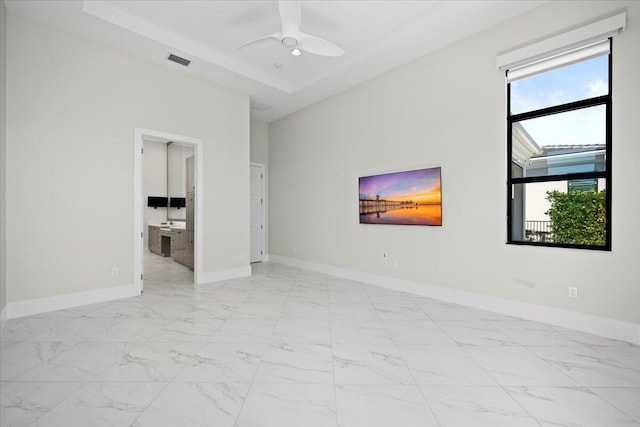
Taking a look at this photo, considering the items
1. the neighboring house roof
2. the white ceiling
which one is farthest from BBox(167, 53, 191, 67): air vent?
the neighboring house roof

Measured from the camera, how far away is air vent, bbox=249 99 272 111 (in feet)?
19.5

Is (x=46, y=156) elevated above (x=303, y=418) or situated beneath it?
elevated above

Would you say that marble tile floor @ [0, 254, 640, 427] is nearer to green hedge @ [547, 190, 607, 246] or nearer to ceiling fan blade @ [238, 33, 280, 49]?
green hedge @ [547, 190, 607, 246]

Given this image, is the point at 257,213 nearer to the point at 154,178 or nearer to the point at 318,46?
the point at 318,46

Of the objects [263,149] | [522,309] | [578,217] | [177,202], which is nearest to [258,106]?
[263,149]

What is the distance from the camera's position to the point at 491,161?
3.53m

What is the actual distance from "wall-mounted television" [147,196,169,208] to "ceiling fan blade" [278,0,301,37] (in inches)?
315

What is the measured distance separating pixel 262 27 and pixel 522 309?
4.78 metres

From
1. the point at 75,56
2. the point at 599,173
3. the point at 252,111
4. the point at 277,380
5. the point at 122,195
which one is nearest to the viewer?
the point at 277,380

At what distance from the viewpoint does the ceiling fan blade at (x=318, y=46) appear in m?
3.29

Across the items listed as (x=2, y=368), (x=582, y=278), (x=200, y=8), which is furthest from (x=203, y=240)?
(x=582, y=278)

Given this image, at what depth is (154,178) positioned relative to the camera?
941 centimetres

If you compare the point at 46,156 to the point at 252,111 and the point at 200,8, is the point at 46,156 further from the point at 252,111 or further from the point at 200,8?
the point at 252,111

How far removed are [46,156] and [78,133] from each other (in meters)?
0.46
